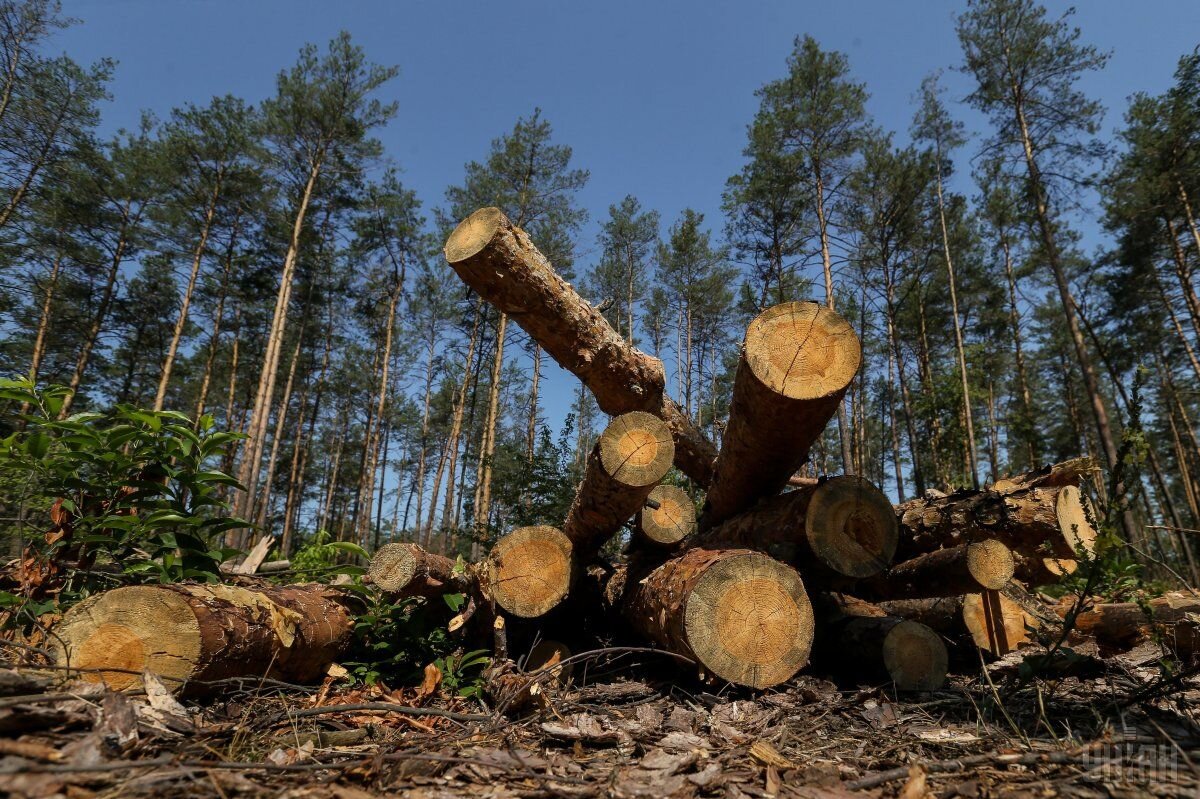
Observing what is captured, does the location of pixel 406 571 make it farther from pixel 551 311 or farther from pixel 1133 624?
pixel 1133 624

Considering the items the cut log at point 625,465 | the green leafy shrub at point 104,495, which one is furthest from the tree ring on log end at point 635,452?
the green leafy shrub at point 104,495

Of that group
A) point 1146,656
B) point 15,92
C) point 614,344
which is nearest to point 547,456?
point 614,344

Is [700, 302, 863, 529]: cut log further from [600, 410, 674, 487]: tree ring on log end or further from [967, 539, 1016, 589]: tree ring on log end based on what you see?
[967, 539, 1016, 589]: tree ring on log end

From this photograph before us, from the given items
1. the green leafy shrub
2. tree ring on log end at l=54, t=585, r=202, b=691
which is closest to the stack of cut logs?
tree ring on log end at l=54, t=585, r=202, b=691

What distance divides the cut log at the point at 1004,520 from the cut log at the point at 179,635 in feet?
13.5

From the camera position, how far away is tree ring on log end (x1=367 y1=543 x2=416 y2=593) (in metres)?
3.24

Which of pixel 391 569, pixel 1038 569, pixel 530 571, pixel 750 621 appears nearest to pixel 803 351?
pixel 750 621

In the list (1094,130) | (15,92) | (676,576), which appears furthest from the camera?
(15,92)

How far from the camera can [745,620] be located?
9.12 feet

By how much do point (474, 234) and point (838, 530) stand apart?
3.19m

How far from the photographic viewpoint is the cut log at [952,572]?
3.28 metres

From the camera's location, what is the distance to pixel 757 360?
2.91 meters

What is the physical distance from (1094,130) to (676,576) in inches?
608

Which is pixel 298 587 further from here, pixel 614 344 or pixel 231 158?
pixel 231 158
